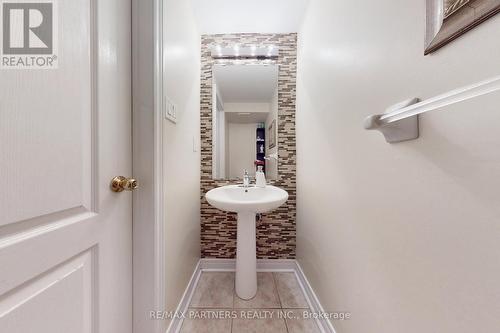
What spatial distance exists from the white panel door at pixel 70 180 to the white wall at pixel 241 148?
108 cm

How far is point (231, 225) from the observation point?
5.90 ft

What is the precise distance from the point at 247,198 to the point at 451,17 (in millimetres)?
1348

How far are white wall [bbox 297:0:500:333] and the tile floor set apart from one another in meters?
0.26

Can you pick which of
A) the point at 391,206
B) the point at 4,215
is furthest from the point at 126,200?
the point at 391,206

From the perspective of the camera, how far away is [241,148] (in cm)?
186

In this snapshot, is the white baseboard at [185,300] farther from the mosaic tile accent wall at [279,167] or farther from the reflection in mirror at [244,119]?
the reflection in mirror at [244,119]

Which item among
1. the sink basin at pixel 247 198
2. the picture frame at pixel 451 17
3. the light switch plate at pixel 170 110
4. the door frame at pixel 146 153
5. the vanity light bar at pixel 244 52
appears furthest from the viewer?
the vanity light bar at pixel 244 52

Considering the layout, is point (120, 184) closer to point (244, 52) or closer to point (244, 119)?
point (244, 119)

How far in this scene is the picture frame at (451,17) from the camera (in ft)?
1.24

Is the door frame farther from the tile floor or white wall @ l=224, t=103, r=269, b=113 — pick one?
white wall @ l=224, t=103, r=269, b=113

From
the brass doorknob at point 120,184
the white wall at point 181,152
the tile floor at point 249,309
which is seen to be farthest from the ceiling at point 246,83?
the tile floor at point 249,309

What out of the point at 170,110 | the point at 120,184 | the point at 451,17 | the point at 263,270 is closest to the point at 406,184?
the point at 451,17

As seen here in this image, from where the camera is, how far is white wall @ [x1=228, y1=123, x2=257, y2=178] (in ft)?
6.07

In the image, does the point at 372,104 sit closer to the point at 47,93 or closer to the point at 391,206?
the point at 391,206
